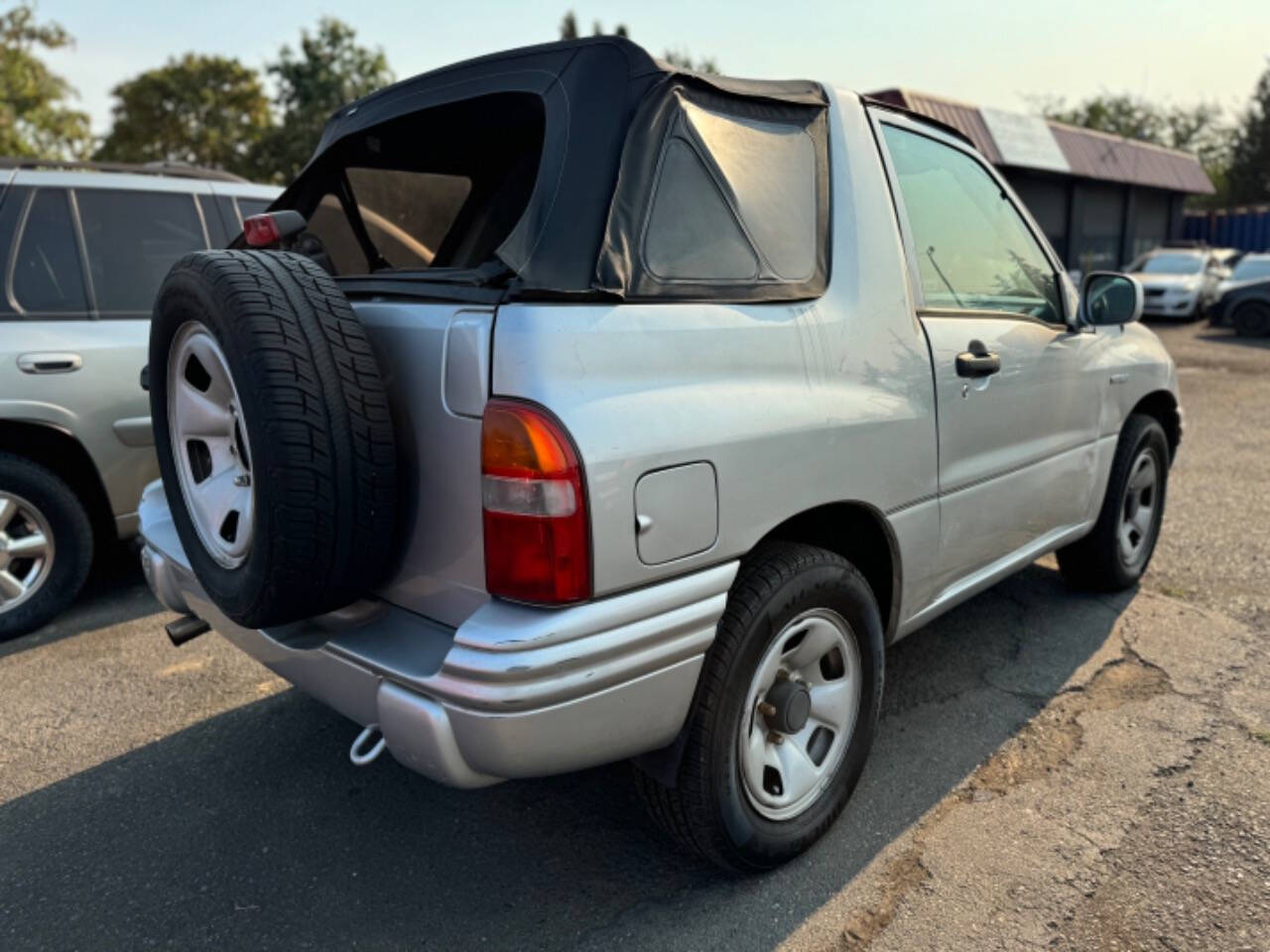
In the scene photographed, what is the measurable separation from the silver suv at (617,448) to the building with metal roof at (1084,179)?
654 inches

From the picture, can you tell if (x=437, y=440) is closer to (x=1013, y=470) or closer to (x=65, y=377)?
(x=1013, y=470)

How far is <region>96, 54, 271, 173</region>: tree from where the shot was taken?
2914 cm

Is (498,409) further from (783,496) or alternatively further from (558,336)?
(783,496)

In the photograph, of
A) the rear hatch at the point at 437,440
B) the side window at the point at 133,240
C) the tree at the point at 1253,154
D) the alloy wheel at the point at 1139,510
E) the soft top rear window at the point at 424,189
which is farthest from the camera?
the tree at the point at 1253,154

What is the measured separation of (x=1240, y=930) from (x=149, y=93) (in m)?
34.0

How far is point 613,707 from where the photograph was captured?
1.89 m

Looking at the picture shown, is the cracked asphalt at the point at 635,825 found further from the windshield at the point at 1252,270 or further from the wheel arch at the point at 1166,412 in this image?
the windshield at the point at 1252,270

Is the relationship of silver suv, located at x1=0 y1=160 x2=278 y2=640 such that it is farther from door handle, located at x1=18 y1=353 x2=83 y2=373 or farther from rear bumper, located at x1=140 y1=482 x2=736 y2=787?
rear bumper, located at x1=140 y1=482 x2=736 y2=787

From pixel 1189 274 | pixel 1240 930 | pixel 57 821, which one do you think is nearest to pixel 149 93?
pixel 1189 274

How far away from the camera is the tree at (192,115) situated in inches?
1147

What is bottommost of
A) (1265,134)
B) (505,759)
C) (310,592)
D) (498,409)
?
(505,759)

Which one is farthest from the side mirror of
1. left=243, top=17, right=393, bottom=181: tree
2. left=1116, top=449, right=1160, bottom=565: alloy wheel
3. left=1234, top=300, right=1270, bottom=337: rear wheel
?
left=243, top=17, right=393, bottom=181: tree

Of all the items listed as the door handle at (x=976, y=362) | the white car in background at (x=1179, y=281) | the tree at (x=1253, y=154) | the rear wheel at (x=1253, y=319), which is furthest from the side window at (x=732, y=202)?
the tree at (x=1253, y=154)

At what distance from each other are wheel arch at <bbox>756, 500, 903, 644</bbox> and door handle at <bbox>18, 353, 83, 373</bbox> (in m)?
3.26
